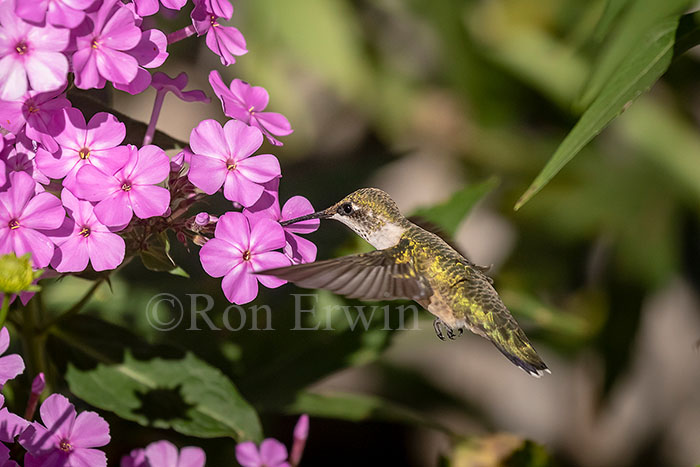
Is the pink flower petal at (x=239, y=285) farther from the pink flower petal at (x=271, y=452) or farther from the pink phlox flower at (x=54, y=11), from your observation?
the pink phlox flower at (x=54, y=11)

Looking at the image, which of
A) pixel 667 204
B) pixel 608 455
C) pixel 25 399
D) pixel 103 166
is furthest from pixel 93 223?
pixel 608 455

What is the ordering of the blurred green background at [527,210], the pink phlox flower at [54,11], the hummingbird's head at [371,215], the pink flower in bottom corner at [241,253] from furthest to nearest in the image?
the blurred green background at [527,210]
the hummingbird's head at [371,215]
the pink flower in bottom corner at [241,253]
the pink phlox flower at [54,11]

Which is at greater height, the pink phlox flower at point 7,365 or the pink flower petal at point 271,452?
the pink flower petal at point 271,452

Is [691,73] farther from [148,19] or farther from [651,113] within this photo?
[148,19]

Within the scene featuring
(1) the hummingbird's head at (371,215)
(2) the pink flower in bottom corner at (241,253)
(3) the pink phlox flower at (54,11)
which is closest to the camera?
(3) the pink phlox flower at (54,11)

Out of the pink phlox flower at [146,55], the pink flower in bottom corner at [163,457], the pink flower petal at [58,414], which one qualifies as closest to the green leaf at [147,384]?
the pink flower in bottom corner at [163,457]

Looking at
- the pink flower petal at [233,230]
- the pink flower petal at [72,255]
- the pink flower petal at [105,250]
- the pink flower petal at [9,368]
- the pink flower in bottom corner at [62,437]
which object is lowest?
the pink flower in bottom corner at [62,437]
